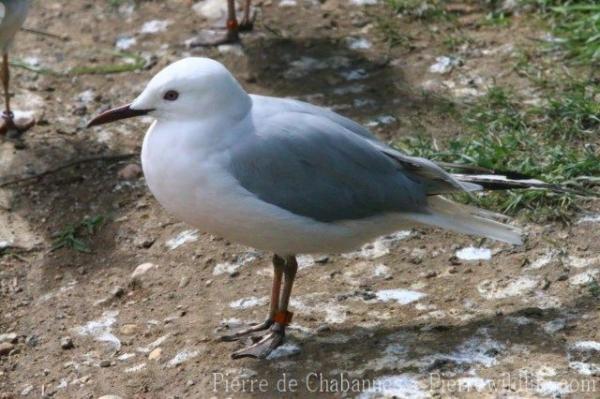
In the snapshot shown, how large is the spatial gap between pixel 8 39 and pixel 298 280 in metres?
2.62

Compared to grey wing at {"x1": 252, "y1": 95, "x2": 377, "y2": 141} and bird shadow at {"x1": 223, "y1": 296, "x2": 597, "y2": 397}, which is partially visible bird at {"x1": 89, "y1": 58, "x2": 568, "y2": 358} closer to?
grey wing at {"x1": 252, "y1": 95, "x2": 377, "y2": 141}

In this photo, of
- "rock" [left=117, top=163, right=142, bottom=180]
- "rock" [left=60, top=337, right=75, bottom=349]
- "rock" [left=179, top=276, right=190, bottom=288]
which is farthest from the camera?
"rock" [left=117, top=163, right=142, bottom=180]

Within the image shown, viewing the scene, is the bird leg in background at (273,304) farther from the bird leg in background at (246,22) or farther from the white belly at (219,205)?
the bird leg in background at (246,22)

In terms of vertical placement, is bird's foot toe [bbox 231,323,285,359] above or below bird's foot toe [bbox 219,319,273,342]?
above

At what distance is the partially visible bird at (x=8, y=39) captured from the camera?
6152 mm

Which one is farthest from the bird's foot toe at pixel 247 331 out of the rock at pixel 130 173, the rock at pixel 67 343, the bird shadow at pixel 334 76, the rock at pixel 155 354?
the bird shadow at pixel 334 76

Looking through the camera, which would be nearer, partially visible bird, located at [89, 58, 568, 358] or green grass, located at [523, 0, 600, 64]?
partially visible bird, located at [89, 58, 568, 358]

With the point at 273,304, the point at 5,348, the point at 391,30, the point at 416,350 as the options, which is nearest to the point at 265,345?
the point at 273,304

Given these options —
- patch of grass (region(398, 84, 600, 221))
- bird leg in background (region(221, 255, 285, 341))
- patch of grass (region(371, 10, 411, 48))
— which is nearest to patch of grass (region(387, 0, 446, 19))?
patch of grass (region(371, 10, 411, 48))

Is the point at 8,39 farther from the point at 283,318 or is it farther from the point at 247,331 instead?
the point at 283,318

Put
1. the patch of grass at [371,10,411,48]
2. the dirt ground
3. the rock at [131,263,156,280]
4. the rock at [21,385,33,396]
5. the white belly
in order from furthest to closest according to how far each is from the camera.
Result: the patch of grass at [371,10,411,48] → the rock at [131,263,156,280] → the rock at [21,385,33,396] → the dirt ground → the white belly

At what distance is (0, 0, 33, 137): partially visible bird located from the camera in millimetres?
6152

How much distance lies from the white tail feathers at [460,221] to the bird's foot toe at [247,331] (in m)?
0.68

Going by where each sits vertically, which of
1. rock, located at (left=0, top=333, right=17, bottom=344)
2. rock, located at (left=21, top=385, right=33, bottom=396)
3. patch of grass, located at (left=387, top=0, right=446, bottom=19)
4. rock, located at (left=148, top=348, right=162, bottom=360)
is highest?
patch of grass, located at (left=387, top=0, right=446, bottom=19)
